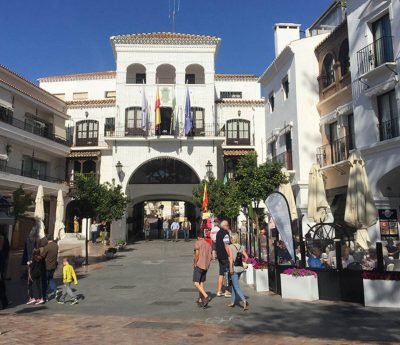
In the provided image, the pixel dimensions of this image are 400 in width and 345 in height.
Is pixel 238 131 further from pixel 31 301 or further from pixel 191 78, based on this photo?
pixel 31 301

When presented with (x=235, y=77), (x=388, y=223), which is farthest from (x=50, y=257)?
(x=235, y=77)

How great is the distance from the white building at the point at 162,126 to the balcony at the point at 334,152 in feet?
35.4

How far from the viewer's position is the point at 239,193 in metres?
19.7

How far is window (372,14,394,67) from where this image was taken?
14.8 metres

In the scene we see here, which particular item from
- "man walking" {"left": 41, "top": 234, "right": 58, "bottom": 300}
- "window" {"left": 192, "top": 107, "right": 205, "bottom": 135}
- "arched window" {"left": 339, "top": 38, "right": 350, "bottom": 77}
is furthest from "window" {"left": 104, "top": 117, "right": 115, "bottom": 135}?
"man walking" {"left": 41, "top": 234, "right": 58, "bottom": 300}

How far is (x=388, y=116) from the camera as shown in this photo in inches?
591

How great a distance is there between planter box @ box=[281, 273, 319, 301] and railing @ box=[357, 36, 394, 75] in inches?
367

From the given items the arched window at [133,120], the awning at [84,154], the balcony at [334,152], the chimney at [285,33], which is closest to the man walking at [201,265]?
the balcony at [334,152]

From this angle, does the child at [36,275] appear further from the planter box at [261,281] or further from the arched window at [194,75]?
the arched window at [194,75]

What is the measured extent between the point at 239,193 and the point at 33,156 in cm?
1909

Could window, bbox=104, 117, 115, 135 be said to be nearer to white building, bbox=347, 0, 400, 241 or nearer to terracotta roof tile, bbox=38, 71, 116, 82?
terracotta roof tile, bbox=38, 71, 116, 82

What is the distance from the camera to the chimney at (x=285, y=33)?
25.6 m

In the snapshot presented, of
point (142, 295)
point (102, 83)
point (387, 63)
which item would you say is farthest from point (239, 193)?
point (102, 83)

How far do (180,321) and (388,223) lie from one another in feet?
35.6
